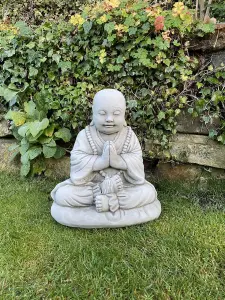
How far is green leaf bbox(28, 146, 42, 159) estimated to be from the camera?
389 cm

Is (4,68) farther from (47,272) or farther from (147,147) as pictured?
(47,272)

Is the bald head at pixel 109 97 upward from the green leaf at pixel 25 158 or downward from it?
upward

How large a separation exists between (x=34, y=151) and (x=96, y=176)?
1254 mm

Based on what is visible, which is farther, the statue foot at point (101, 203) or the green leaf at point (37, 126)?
the green leaf at point (37, 126)

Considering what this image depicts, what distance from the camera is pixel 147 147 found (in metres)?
3.76

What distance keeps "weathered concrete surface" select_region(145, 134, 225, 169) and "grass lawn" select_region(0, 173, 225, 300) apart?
0.49 meters

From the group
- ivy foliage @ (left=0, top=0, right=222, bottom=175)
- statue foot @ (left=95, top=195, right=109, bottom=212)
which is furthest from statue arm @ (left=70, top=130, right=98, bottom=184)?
ivy foliage @ (left=0, top=0, right=222, bottom=175)

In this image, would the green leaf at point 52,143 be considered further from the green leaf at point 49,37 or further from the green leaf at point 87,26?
the green leaf at point 87,26

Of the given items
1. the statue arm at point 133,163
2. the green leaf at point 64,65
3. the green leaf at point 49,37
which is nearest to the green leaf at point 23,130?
the green leaf at point 64,65

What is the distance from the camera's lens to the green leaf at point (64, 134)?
152 inches

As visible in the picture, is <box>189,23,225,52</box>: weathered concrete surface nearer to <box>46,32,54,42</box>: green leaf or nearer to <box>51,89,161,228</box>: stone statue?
<box>51,89,161,228</box>: stone statue

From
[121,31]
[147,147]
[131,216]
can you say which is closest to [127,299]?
[131,216]

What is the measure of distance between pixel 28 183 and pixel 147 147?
5.33 ft

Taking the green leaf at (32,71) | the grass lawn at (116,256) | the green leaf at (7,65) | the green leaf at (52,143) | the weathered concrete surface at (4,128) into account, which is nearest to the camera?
the grass lawn at (116,256)
